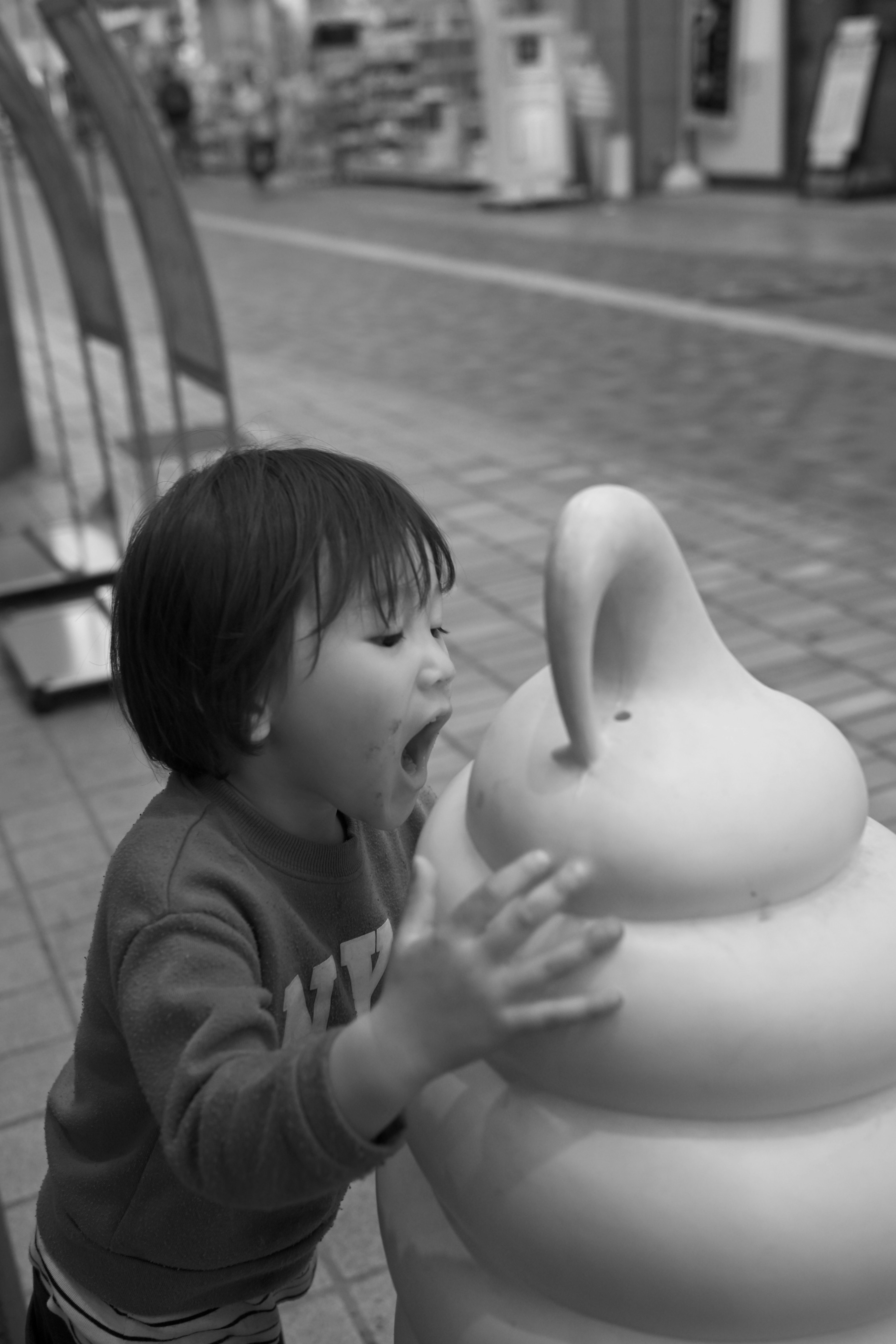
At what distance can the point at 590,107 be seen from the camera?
15.4 m

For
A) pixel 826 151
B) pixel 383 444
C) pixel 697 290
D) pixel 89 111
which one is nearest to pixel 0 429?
pixel 383 444

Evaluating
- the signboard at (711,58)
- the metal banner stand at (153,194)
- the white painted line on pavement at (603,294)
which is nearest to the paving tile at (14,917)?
the metal banner stand at (153,194)

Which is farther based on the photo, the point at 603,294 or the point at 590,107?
the point at 590,107

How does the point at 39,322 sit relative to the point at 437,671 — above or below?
below

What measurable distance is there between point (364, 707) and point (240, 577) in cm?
15

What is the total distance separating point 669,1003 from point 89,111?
3954 mm

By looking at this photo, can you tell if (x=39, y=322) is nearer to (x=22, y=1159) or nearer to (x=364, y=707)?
(x=22, y=1159)

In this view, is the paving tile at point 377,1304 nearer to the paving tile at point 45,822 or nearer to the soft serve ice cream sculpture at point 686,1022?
the soft serve ice cream sculpture at point 686,1022

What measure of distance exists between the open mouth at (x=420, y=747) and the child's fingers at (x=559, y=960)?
316 millimetres

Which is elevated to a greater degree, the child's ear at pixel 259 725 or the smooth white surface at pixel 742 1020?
the child's ear at pixel 259 725

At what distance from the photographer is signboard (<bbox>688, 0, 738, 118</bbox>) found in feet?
48.8

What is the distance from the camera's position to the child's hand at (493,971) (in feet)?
3.22

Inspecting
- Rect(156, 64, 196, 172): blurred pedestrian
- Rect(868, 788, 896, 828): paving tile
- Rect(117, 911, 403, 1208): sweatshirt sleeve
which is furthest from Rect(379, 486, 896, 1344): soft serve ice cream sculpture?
Rect(156, 64, 196, 172): blurred pedestrian

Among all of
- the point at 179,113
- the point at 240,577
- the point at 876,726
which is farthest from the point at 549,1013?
the point at 179,113
